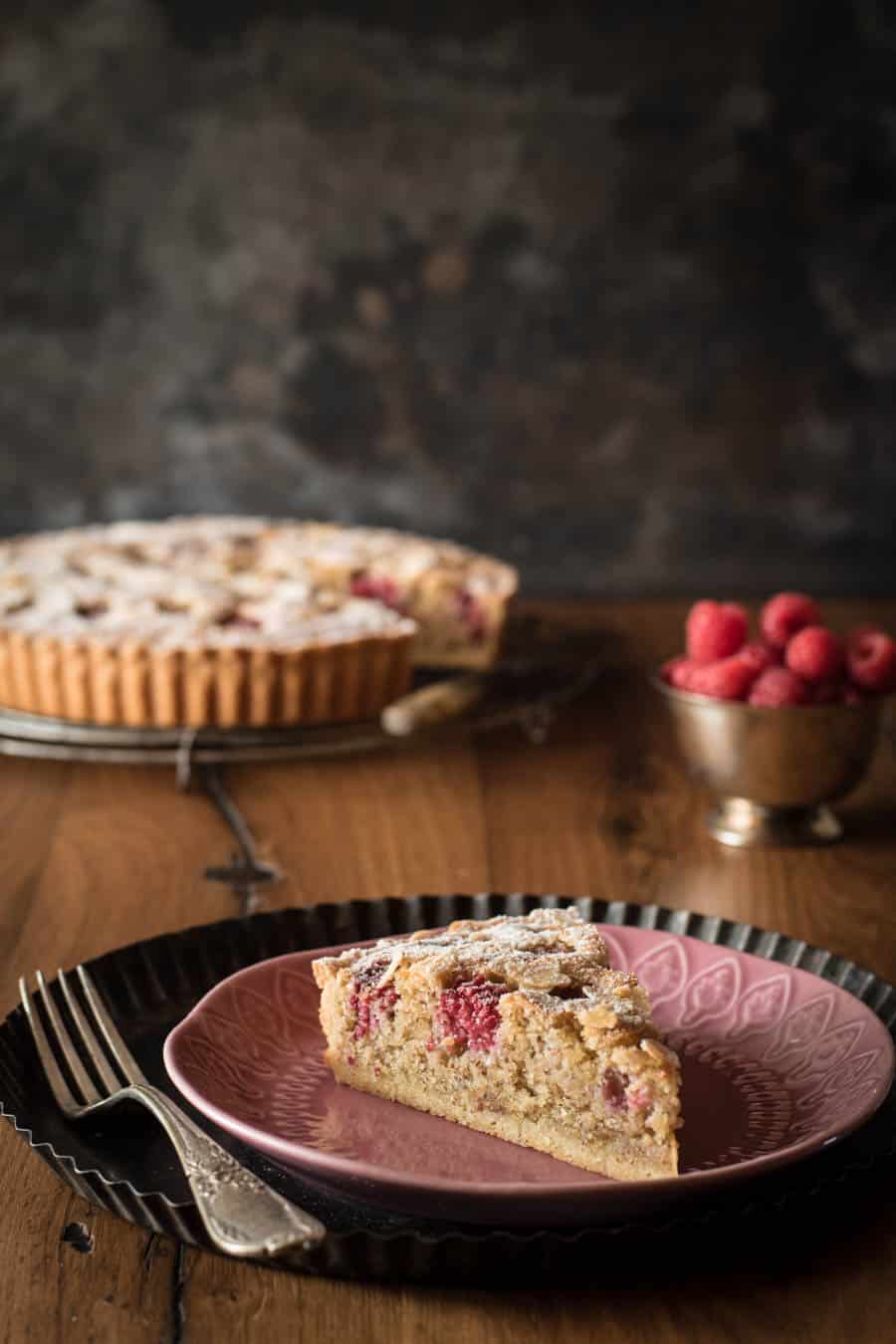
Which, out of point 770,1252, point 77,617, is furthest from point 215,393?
point 770,1252

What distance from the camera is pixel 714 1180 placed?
0.99 metres

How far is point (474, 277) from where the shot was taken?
16.5 ft

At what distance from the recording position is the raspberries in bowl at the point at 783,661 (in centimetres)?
196

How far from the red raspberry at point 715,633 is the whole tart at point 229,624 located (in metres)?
0.71

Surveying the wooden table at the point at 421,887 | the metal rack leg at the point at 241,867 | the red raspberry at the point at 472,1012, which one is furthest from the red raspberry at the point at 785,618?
the red raspberry at the point at 472,1012

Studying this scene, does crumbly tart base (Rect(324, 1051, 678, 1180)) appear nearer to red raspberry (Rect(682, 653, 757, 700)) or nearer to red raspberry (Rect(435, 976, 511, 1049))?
red raspberry (Rect(435, 976, 511, 1049))

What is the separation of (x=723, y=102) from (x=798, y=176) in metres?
0.32

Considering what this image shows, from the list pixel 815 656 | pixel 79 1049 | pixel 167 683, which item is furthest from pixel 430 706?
pixel 79 1049

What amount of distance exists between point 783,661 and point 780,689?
0.09m

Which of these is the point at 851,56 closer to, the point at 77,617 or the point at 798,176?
the point at 798,176

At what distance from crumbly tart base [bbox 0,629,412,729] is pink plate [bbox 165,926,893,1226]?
1.22 m

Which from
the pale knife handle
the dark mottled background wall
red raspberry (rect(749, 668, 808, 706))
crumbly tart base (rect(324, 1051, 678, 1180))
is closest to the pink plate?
crumbly tart base (rect(324, 1051, 678, 1180))

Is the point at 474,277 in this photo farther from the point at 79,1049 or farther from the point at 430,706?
the point at 79,1049

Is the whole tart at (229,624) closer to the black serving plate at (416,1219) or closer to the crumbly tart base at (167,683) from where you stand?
the crumbly tart base at (167,683)
